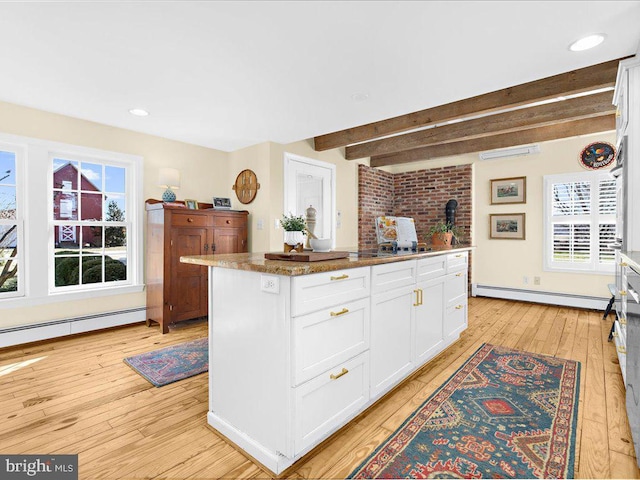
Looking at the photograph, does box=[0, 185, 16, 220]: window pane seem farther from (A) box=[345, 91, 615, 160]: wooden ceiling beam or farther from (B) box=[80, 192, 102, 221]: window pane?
(A) box=[345, 91, 615, 160]: wooden ceiling beam

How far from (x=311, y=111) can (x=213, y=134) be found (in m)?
1.45

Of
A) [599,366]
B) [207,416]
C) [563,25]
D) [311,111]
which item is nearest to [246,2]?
[311,111]

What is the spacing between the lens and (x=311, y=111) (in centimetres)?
342

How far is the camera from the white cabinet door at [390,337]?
2078mm

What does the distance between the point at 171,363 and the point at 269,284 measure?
1.88 meters

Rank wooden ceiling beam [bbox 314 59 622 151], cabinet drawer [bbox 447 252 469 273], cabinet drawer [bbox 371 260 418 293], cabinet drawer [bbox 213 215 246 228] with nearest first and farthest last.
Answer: cabinet drawer [bbox 371 260 418 293]
wooden ceiling beam [bbox 314 59 622 151]
cabinet drawer [bbox 447 252 469 273]
cabinet drawer [bbox 213 215 246 228]

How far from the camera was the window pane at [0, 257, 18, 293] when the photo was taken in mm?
3303

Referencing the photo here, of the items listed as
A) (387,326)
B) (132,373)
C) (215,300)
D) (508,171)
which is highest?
(508,171)

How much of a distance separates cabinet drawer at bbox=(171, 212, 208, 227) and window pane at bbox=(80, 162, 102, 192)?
39.0 inches

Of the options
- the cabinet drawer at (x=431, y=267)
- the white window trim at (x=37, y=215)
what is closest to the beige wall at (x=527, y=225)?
the cabinet drawer at (x=431, y=267)

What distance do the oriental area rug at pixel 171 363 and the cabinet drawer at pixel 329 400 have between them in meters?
1.39

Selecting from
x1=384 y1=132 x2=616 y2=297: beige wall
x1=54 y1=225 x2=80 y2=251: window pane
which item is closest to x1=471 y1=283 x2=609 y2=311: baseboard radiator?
x1=384 y1=132 x2=616 y2=297: beige wall

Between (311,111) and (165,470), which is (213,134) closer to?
(311,111)

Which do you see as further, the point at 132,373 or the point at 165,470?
the point at 132,373
